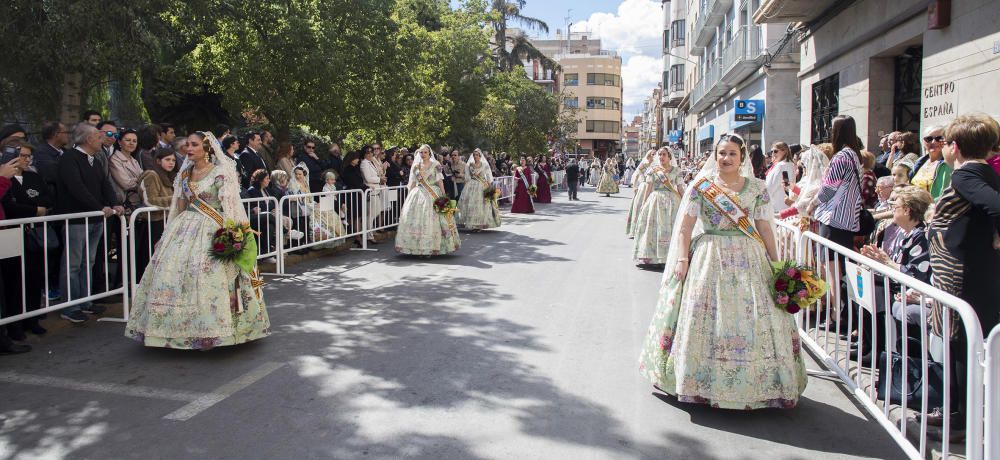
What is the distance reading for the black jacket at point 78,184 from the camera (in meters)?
6.91

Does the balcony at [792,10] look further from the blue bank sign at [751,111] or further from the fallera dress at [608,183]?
the fallera dress at [608,183]

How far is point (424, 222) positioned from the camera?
11.5 metres

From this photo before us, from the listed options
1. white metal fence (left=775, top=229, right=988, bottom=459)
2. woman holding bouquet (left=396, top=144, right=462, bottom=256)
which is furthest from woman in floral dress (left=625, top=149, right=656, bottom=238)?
white metal fence (left=775, top=229, right=988, bottom=459)

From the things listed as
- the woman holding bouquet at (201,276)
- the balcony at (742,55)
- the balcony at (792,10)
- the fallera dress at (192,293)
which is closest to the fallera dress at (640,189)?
the balcony at (792,10)

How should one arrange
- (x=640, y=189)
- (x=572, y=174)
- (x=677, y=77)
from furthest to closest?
(x=677, y=77) → (x=572, y=174) → (x=640, y=189)

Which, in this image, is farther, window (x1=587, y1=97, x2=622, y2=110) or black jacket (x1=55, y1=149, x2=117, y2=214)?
window (x1=587, y1=97, x2=622, y2=110)

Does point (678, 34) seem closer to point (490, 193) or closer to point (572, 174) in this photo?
point (572, 174)

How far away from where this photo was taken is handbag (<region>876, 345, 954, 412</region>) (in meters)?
4.05

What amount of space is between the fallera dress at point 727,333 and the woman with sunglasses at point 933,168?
1.80m

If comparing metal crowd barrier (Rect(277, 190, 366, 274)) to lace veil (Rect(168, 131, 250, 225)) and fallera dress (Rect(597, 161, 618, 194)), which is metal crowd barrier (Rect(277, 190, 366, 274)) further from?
fallera dress (Rect(597, 161, 618, 194))

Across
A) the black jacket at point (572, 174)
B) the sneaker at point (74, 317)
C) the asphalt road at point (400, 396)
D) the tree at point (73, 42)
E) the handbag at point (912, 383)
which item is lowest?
the asphalt road at point (400, 396)

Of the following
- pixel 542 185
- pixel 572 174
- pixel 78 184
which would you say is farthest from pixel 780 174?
pixel 572 174

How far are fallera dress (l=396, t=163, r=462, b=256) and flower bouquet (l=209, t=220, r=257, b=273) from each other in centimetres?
542

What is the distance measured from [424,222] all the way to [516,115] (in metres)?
27.7
